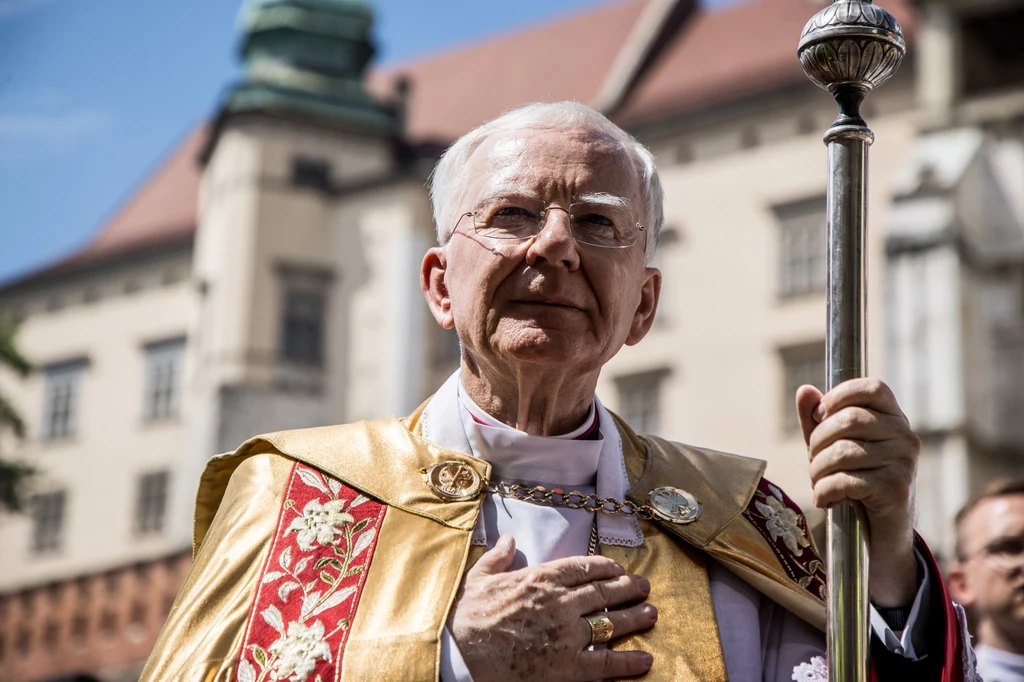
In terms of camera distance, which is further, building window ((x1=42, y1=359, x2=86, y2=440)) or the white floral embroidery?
building window ((x1=42, y1=359, x2=86, y2=440))

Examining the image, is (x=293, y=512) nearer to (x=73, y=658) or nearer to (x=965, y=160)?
(x=965, y=160)

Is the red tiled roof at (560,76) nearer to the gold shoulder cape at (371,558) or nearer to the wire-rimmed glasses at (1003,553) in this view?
the wire-rimmed glasses at (1003,553)

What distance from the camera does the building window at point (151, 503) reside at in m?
36.4

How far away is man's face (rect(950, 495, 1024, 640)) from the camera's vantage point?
18.1ft

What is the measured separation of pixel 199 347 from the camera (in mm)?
35219

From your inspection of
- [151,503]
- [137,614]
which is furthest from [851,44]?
[151,503]

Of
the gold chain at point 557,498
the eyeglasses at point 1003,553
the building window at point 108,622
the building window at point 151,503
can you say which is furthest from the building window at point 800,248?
the gold chain at point 557,498

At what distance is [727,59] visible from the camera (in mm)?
33156

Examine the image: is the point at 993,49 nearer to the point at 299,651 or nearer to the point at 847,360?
the point at 847,360

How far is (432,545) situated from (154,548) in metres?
32.9

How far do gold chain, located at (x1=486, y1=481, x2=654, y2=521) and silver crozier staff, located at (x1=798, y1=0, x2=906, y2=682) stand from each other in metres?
0.72

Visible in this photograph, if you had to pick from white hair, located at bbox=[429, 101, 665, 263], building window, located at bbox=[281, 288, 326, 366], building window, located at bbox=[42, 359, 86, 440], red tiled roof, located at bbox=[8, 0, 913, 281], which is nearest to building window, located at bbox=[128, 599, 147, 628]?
building window, located at bbox=[281, 288, 326, 366]

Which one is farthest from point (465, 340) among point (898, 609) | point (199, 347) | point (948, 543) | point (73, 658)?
point (199, 347)

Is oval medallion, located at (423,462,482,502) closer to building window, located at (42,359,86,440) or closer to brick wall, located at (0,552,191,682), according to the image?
brick wall, located at (0,552,191,682)
